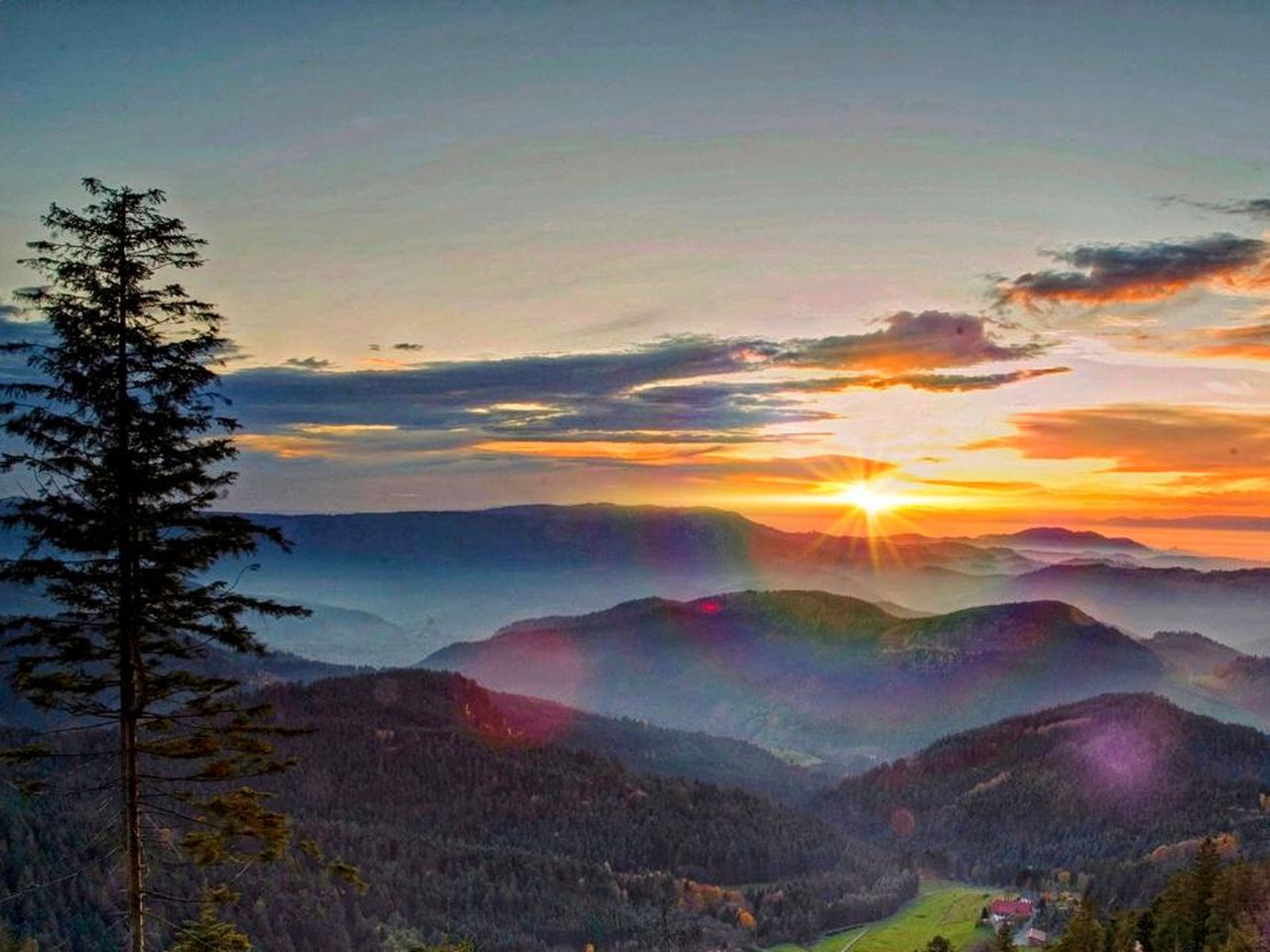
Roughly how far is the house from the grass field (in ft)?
12.1

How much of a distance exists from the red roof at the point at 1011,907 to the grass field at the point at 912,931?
15.8 feet

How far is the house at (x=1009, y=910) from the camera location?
165m

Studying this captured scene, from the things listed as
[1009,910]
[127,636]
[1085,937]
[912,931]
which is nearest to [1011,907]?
[1009,910]

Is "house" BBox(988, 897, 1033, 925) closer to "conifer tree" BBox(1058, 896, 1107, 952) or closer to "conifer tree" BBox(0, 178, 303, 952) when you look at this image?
"conifer tree" BBox(1058, 896, 1107, 952)

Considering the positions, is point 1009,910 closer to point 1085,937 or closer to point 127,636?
point 1085,937

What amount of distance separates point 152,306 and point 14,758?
1134 centimetres

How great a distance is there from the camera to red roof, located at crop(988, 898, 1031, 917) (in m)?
167

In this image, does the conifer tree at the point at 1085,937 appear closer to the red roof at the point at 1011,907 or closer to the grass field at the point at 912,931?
the grass field at the point at 912,931

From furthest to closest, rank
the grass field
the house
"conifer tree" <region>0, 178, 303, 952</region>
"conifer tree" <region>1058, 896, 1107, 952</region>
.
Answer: the house → the grass field → "conifer tree" <region>1058, 896, 1107, 952</region> → "conifer tree" <region>0, 178, 303, 952</region>

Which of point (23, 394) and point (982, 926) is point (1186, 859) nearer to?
point (982, 926)

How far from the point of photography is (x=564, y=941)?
555ft

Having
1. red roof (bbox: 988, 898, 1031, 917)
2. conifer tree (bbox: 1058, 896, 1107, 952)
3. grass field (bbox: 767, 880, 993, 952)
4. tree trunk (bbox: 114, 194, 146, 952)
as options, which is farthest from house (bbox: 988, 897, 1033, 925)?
tree trunk (bbox: 114, 194, 146, 952)

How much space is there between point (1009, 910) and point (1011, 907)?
1.36 m

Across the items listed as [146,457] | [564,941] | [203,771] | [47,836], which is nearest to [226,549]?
[146,457]
